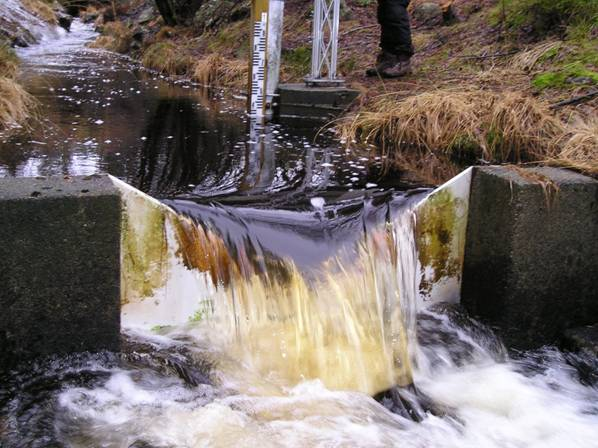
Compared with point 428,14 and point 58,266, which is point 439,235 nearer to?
point 58,266

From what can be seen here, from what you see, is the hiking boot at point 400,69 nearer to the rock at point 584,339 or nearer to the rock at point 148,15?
the rock at point 584,339

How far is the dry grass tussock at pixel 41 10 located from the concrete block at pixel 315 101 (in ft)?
84.5

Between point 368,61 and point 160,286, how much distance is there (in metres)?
6.70

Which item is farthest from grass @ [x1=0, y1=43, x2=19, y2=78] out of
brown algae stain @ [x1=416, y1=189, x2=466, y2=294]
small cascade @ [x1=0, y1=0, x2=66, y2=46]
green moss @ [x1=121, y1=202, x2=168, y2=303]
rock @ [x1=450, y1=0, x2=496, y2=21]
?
small cascade @ [x1=0, y1=0, x2=66, y2=46]

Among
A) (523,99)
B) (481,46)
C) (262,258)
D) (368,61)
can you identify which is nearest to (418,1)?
(368,61)

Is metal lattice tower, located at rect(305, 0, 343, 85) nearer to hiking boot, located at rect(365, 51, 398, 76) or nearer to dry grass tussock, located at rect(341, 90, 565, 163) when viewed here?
hiking boot, located at rect(365, 51, 398, 76)

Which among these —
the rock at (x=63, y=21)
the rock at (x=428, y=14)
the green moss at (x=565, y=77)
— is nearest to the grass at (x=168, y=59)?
the rock at (x=428, y=14)

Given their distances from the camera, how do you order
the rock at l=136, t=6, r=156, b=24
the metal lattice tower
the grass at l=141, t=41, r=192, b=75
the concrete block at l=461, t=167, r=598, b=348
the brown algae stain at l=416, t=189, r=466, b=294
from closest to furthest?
the concrete block at l=461, t=167, r=598, b=348 < the brown algae stain at l=416, t=189, r=466, b=294 < the metal lattice tower < the grass at l=141, t=41, r=192, b=75 < the rock at l=136, t=6, r=156, b=24

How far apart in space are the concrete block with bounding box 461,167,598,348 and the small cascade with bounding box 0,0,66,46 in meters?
21.5

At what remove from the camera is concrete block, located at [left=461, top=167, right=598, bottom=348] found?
3.74 m

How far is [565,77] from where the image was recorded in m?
5.93

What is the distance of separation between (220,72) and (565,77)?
7.52 metres

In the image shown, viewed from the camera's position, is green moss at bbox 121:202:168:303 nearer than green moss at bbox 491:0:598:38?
Yes

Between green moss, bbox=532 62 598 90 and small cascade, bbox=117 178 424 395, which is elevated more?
green moss, bbox=532 62 598 90
